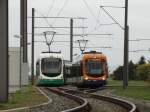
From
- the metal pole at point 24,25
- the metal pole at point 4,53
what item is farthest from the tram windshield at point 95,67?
the metal pole at point 4,53

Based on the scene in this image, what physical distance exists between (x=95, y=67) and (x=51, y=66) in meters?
5.73

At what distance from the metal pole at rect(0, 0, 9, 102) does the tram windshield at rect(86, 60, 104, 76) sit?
2638cm

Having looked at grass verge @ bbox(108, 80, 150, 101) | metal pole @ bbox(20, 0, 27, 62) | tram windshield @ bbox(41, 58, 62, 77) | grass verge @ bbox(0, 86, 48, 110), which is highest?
metal pole @ bbox(20, 0, 27, 62)

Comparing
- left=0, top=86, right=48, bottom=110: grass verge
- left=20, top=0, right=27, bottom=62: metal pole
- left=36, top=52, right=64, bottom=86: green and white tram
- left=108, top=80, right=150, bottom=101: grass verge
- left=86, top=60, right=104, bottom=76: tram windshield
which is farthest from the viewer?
left=36, top=52, right=64, bottom=86: green and white tram

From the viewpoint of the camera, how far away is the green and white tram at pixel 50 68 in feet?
181

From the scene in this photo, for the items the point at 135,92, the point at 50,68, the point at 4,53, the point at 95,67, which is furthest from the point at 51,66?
the point at 4,53

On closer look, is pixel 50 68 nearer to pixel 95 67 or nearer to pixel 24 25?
pixel 95 67

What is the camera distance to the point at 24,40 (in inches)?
1724

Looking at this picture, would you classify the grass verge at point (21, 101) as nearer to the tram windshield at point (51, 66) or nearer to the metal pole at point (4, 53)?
the metal pole at point (4, 53)

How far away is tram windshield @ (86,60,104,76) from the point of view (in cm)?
5134

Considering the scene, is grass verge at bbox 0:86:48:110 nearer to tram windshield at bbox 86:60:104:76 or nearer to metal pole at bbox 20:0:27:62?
metal pole at bbox 20:0:27:62

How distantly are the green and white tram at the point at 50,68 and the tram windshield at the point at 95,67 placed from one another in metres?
5.06

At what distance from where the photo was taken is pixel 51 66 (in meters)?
55.7

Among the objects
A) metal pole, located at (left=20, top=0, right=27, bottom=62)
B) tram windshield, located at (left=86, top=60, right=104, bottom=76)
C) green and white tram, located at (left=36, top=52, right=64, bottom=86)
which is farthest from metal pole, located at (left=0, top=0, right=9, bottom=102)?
green and white tram, located at (left=36, top=52, right=64, bottom=86)
